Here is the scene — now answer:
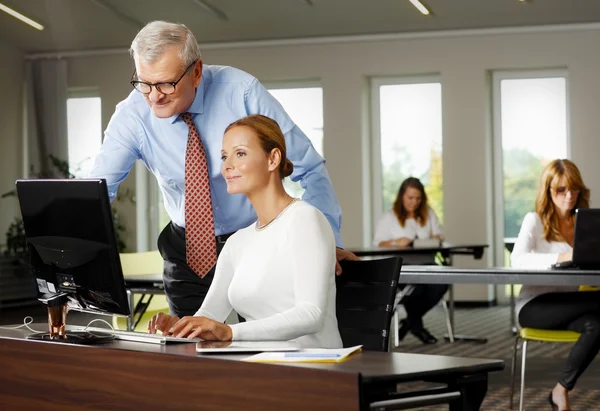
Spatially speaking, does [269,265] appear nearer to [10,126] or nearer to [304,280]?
[304,280]

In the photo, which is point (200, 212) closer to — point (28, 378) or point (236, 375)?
point (28, 378)

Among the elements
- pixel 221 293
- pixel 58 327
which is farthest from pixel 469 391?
pixel 58 327

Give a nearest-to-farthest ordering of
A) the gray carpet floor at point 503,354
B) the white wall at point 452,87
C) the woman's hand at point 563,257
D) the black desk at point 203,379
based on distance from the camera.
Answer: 1. the black desk at point 203,379
2. the woman's hand at point 563,257
3. the gray carpet floor at point 503,354
4. the white wall at point 452,87

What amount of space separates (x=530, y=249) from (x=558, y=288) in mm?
253

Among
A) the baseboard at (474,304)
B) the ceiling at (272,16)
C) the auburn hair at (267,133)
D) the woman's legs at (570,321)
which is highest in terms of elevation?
the ceiling at (272,16)

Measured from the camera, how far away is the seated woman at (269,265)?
2199 mm

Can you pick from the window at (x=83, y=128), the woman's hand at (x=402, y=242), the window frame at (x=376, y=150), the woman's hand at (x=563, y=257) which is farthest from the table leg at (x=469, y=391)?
the window at (x=83, y=128)

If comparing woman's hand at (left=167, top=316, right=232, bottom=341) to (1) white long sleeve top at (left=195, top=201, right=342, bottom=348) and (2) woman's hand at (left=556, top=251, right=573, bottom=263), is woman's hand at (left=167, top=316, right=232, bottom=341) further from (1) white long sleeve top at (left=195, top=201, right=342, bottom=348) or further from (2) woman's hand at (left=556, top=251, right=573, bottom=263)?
(2) woman's hand at (left=556, top=251, right=573, bottom=263)

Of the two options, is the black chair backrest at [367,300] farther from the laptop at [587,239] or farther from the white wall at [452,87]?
the white wall at [452,87]

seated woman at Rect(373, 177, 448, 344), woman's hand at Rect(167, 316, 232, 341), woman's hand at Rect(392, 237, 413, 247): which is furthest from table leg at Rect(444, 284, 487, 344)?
woman's hand at Rect(167, 316, 232, 341)

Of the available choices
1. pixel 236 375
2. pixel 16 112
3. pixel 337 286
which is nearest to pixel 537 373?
pixel 337 286

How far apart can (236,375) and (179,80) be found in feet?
3.41

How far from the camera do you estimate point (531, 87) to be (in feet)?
34.8

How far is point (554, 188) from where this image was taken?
5035 mm
